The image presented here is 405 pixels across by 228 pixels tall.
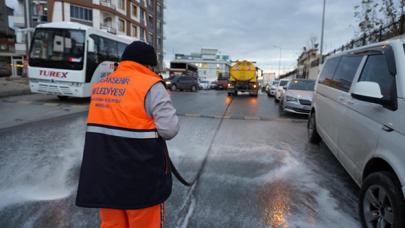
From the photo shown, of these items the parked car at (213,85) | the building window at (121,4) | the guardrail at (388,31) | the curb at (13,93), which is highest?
the building window at (121,4)

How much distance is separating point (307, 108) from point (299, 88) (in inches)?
61.3

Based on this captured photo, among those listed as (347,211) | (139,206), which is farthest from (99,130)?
(347,211)

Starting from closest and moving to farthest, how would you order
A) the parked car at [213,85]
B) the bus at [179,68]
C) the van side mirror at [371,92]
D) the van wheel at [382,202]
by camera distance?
the van wheel at [382,202] → the van side mirror at [371,92] → the bus at [179,68] → the parked car at [213,85]

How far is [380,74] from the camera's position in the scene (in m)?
3.28

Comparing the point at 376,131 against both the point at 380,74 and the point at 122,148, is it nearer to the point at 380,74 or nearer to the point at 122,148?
the point at 380,74

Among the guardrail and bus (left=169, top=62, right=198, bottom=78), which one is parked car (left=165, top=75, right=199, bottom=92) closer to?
bus (left=169, top=62, right=198, bottom=78)

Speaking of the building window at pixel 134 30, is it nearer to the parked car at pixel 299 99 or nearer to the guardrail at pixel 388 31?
the guardrail at pixel 388 31

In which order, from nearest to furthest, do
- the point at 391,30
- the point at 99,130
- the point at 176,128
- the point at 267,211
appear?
the point at 99,130 → the point at 176,128 → the point at 267,211 → the point at 391,30

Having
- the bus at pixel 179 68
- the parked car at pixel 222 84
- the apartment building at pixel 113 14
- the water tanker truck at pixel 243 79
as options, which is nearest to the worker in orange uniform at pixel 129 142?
the water tanker truck at pixel 243 79

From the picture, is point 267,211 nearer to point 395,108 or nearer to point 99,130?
point 395,108

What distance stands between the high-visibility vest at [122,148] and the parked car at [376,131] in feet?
6.52

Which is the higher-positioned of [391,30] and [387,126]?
[391,30]

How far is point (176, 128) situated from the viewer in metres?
2.12

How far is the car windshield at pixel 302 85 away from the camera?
499 inches
